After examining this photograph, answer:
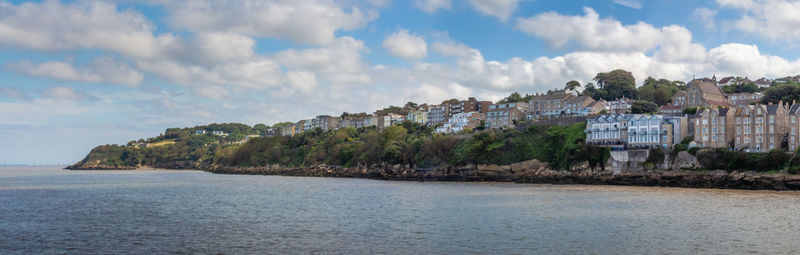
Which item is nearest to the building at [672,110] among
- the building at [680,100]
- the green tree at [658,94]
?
the building at [680,100]

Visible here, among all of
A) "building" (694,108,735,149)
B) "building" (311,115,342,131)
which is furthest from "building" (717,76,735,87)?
"building" (311,115,342,131)

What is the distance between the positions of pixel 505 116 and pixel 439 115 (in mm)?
28296

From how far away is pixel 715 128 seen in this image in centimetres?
6462

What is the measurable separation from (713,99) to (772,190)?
40716 millimetres

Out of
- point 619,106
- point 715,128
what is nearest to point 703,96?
point 619,106

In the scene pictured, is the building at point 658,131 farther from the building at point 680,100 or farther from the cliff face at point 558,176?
the building at point 680,100

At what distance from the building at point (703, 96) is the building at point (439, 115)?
52443 millimetres

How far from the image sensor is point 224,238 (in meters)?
24.4

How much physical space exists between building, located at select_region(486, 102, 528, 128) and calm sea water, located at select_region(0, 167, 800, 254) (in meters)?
59.4

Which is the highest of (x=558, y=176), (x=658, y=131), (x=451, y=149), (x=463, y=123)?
(x=463, y=123)

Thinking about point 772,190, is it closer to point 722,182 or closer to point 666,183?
point 722,182

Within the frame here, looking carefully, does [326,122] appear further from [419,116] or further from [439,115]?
[439,115]

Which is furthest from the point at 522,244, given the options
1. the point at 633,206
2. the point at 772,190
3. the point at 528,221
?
the point at 772,190

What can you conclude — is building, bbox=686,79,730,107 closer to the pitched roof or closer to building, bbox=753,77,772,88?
the pitched roof
